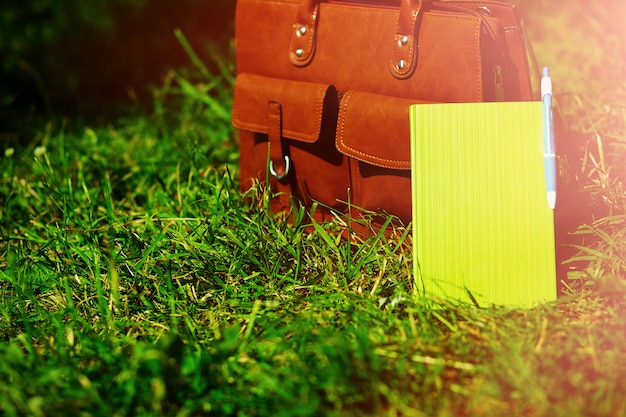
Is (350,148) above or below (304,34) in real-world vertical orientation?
below

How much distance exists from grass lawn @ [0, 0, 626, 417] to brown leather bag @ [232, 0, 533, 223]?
141 millimetres

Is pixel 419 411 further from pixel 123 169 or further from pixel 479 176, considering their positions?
pixel 123 169

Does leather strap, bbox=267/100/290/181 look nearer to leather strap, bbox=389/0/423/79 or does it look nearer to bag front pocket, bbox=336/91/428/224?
bag front pocket, bbox=336/91/428/224

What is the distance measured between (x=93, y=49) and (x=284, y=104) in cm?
278

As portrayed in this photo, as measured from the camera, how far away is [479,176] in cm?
194

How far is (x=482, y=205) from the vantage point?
1.93 meters

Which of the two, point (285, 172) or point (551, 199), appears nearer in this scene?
point (551, 199)

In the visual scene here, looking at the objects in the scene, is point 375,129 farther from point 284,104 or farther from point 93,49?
point 93,49

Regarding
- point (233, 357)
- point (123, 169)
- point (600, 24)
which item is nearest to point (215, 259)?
point (233, 357)

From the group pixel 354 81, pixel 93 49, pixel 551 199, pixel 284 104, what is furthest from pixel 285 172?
pixel 93 49

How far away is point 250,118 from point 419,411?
4.10ft

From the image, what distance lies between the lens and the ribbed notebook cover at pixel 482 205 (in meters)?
1.90

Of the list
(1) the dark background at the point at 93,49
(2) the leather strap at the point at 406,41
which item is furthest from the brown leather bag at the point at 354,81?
(1) the dark background at the point at 93,49

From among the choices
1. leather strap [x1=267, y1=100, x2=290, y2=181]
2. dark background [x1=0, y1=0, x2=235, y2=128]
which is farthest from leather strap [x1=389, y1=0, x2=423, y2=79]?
dark background [x1=0, y1=0, x2=235, y2=128]
